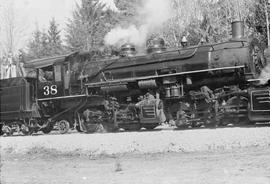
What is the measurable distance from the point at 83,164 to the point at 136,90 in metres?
6.71

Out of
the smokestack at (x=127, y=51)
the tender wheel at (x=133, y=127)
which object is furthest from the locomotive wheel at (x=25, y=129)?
the smokestack at (x=127, y=51)

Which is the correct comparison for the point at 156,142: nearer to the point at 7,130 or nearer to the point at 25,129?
the point at 25,129

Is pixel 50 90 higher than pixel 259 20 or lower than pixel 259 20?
lower

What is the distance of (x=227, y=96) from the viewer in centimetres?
1451

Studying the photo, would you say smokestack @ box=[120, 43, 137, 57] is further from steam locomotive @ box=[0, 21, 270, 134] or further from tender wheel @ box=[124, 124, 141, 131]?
tender wheel @ box=[124, 124, 141, 131]

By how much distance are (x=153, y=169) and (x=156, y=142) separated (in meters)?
3.68

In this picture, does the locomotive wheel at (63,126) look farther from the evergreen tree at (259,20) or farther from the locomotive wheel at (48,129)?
the evergreen tree at (259,20)

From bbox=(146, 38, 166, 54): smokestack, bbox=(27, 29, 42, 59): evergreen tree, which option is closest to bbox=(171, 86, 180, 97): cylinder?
bbox=(146, 38, 166, 54): smokestack

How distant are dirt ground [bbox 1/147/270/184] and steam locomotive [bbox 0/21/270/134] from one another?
4359 millimetres

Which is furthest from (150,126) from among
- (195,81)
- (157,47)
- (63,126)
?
(63,126)

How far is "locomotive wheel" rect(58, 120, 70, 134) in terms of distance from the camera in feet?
60.7

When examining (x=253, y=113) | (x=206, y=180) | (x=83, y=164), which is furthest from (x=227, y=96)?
(x=206, y=180)

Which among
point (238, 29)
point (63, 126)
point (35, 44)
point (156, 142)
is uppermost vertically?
point (35, 44)

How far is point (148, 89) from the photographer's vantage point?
52.4ft
